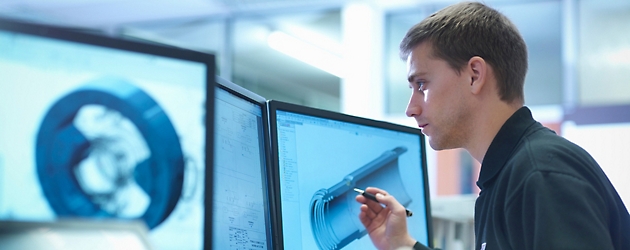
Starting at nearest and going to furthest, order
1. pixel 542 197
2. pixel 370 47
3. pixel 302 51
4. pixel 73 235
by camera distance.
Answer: pixel 73 235, pixel 542 197, pixel 370 47, pixel 302 51

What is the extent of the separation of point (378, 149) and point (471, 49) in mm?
305

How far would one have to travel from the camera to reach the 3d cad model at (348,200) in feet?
4.07

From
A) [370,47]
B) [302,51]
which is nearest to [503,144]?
[370,47]

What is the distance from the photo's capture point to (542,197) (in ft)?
3.21

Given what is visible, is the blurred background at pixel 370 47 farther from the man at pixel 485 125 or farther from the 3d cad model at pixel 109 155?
the 3d cad model at pixel 109 155

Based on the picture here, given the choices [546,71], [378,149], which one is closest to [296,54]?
[546,71]

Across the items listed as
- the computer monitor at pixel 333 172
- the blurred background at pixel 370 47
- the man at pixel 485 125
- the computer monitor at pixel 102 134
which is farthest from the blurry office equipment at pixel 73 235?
the blurred background at pixel 370 47

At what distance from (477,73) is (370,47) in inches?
119

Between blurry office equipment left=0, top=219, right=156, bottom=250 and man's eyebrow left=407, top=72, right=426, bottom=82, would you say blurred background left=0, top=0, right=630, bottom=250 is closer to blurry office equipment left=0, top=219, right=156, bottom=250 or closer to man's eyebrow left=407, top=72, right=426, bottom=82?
man's eyebrow left=407, top=72, right=426, bottom=82

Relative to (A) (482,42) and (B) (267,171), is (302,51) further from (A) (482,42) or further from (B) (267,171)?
(B) (267,171)

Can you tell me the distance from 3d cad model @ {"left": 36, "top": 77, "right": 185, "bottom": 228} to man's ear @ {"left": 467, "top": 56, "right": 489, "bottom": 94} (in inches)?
28.8

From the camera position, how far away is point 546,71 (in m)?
4.12

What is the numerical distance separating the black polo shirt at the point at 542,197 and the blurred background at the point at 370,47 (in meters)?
2.58

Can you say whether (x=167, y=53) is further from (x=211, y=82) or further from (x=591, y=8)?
(x=591, y=8)
